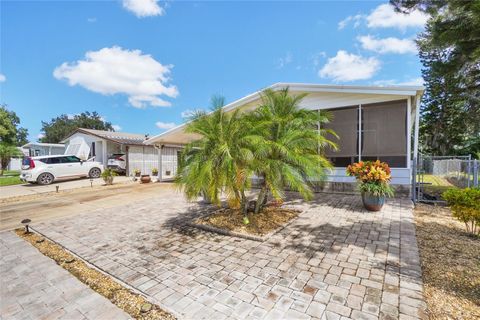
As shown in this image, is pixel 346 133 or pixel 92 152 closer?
pixel 346 133

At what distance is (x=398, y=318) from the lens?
6.72ft

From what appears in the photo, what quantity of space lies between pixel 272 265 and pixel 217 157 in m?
2.09

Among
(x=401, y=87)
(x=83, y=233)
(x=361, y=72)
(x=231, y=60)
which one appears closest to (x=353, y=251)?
(x=83, y=233)

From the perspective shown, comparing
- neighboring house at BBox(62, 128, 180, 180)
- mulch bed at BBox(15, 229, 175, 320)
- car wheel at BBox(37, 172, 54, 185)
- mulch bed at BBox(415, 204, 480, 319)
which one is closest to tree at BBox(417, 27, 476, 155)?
mulch bed at BBox(415, 204, 480, 319)

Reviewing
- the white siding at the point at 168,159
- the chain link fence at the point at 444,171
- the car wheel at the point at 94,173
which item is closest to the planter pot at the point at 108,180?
the car wheel at the point at 94,173

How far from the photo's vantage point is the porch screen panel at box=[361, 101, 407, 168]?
7.48m

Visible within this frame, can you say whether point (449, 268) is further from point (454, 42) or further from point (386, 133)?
point (454, 42)

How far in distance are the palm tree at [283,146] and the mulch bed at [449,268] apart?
2145 millimetres

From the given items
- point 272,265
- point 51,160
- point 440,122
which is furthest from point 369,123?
point 440,122

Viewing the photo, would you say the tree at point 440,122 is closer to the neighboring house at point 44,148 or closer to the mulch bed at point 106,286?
the mulch bed at point 106,286

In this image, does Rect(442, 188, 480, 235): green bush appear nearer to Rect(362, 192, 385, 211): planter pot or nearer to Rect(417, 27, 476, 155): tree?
Rect(362, 192, 385, 211): planter pot

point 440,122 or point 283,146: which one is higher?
point 440,122

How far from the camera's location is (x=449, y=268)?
2943mm

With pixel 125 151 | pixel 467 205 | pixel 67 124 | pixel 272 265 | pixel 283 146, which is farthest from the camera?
pixel 67 124
